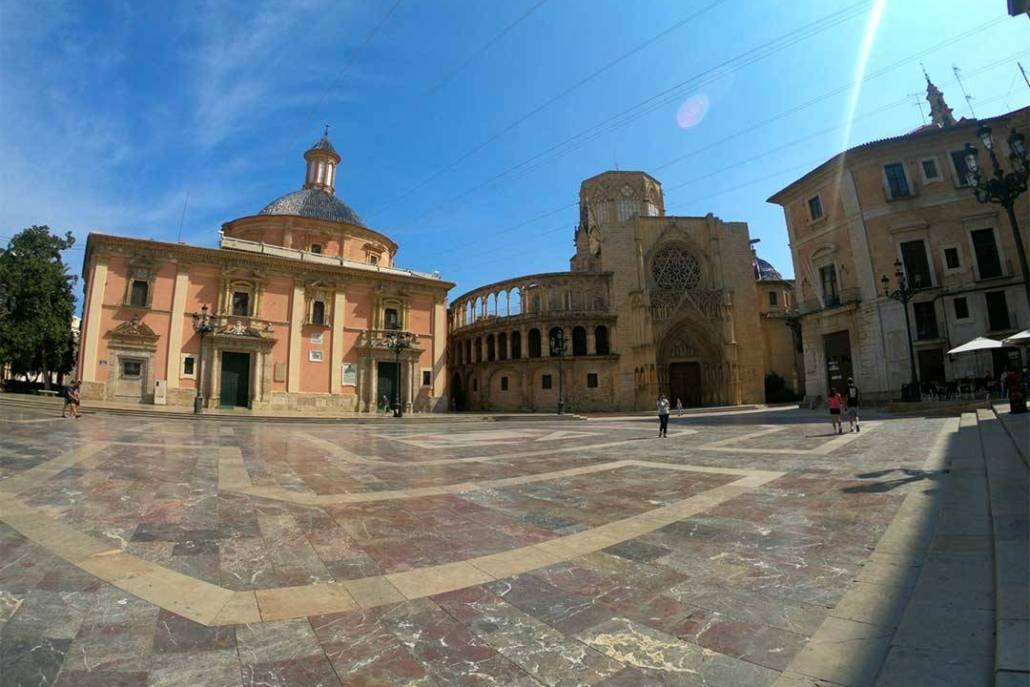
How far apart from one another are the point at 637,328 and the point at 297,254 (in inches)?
954

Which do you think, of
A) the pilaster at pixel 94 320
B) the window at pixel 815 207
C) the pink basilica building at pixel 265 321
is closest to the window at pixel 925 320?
the window at pixel 815 207

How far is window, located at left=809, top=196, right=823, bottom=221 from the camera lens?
25.1m

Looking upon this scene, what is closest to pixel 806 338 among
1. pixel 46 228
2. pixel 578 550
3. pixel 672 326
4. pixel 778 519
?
pixel 672 326

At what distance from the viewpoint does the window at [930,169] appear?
21.9 meters

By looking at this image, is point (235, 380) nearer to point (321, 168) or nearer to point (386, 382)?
point (386, 382)

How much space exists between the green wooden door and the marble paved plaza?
19425 millimetres

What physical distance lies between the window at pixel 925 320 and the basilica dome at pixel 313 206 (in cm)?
3441

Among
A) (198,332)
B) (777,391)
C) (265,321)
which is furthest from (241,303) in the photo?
(777,391)

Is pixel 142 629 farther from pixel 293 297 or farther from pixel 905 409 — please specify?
pixel 293 297

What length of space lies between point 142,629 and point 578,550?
2763mm

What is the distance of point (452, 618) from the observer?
2.46 metres

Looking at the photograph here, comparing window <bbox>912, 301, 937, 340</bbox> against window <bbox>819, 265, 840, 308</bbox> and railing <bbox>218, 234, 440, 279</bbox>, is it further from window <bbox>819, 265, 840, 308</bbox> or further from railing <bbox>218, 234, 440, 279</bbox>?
railing <bbox>218, 234, 440, 279</bbox>

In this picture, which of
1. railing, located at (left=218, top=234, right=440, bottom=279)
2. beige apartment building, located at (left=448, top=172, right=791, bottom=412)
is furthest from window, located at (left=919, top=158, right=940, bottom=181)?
railing, located at (left=218, top=234, right=440, bottom=279)

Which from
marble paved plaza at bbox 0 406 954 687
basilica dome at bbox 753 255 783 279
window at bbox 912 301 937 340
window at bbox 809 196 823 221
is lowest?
marble paved plaza at bbox 0 406 954 687
